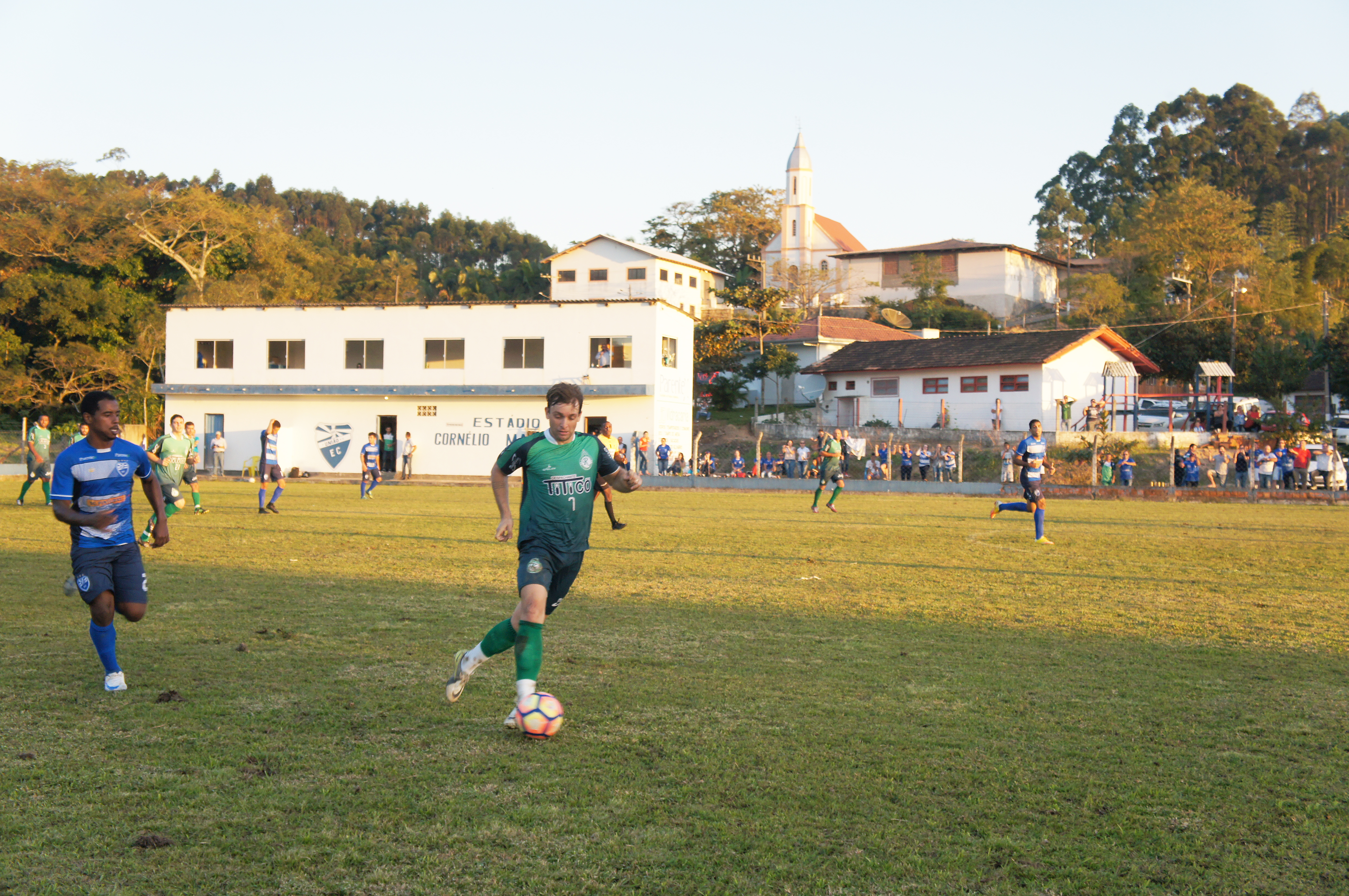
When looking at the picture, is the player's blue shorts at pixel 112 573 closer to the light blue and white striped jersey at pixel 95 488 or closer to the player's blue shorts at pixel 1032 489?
the light blue and white striped jersey at pixel 95 488

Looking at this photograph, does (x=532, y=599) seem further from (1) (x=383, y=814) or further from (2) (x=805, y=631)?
(2) (x=805, y=631)

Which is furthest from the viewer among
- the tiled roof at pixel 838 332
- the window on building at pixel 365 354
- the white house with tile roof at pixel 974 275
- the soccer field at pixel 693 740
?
the white house with tile roof at pixel 974 275

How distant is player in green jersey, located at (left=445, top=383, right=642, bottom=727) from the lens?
19.1 feet

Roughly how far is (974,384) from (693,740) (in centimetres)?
A: 4473

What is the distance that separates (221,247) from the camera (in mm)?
58938

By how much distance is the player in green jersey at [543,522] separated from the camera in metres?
5.81

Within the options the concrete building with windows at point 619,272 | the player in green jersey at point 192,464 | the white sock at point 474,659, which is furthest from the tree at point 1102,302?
the white sock at point 474,659

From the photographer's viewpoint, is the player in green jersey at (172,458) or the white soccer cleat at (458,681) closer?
the white soccer cleat at (458,681)

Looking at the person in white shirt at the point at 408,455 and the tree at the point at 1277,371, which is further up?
the tree at the point at 1277,371

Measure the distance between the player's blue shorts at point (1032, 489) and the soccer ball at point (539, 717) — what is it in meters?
12.1

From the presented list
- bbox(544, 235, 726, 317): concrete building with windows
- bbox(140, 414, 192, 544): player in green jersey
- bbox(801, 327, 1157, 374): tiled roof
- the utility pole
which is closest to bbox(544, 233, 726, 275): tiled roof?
bbox(544, 235, 726, 317): concrete building with windows

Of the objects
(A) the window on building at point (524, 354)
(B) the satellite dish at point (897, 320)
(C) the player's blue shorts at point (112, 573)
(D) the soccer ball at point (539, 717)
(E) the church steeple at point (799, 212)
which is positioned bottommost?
(D) the soccer ball at point (539, 717)

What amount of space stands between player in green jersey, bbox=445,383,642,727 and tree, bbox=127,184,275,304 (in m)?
56.1

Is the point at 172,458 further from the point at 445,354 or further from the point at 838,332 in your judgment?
the point at 838,332
